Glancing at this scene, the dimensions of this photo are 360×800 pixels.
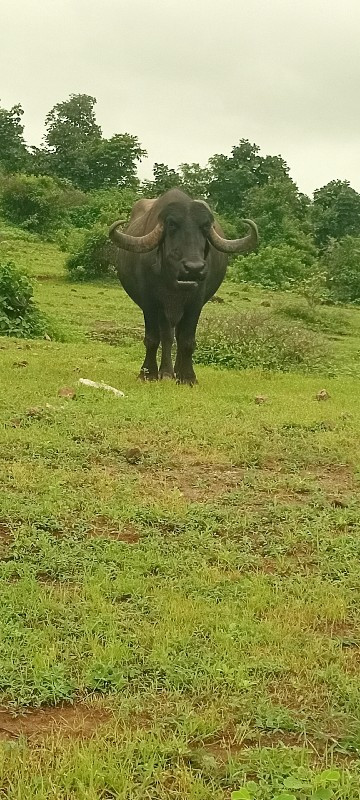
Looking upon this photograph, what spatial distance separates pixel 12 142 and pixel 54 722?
104ft

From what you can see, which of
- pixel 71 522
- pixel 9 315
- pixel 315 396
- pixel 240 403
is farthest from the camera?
pixel 9 315

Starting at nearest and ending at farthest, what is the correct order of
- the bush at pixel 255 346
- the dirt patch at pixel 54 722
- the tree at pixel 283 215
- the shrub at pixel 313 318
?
the dirt patch at pixel 54 722, the bush at pixel 255 346, the shrub at pixel 313 318, the tree at pixel 283 215

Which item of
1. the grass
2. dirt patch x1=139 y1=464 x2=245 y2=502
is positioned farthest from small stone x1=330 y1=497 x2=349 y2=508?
dirt patch x1=139 y1=464 x2=245 y2=502

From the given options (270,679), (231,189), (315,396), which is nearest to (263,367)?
(315,396)

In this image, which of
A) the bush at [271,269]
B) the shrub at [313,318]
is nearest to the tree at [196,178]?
the bush at [271,269]

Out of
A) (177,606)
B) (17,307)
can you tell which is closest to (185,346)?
(17,307)

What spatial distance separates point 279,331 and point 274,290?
8.47m

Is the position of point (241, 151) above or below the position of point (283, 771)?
above

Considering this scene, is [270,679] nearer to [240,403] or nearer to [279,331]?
[240,403]

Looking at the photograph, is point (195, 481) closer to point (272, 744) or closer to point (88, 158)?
point (272, 744)

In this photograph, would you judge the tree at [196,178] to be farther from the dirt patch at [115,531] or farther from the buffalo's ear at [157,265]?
the dirt patch at [115,531]

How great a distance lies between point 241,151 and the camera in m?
32.9

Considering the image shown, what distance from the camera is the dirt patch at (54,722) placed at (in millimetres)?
2174

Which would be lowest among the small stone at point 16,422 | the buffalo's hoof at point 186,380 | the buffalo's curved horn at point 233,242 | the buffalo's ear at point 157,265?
the small stone at point 16,422
